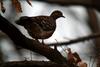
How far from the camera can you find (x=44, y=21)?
4836 mm

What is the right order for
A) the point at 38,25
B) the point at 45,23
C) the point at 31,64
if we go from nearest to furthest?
the point at 31,64 → the point at 38,25 → the point at 45,23

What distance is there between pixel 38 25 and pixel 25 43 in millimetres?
848

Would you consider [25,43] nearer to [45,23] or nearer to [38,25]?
[38,25]

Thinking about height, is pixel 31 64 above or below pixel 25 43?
below

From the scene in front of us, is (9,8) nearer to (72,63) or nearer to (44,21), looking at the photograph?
(44,21)

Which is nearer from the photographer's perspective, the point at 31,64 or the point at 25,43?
the point at 31,64

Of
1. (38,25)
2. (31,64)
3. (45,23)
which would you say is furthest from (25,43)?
(45,23)

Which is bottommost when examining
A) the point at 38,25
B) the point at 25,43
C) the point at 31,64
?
the point at 31,64

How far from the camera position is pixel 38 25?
434cm

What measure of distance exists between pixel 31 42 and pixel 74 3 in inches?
263

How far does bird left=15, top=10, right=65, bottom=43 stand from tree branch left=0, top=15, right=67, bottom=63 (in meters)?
0.46

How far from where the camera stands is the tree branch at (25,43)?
3.43 m

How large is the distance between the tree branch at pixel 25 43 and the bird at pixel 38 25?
18.0 inches

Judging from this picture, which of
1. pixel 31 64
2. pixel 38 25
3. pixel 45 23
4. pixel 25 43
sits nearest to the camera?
pixel 31 64
